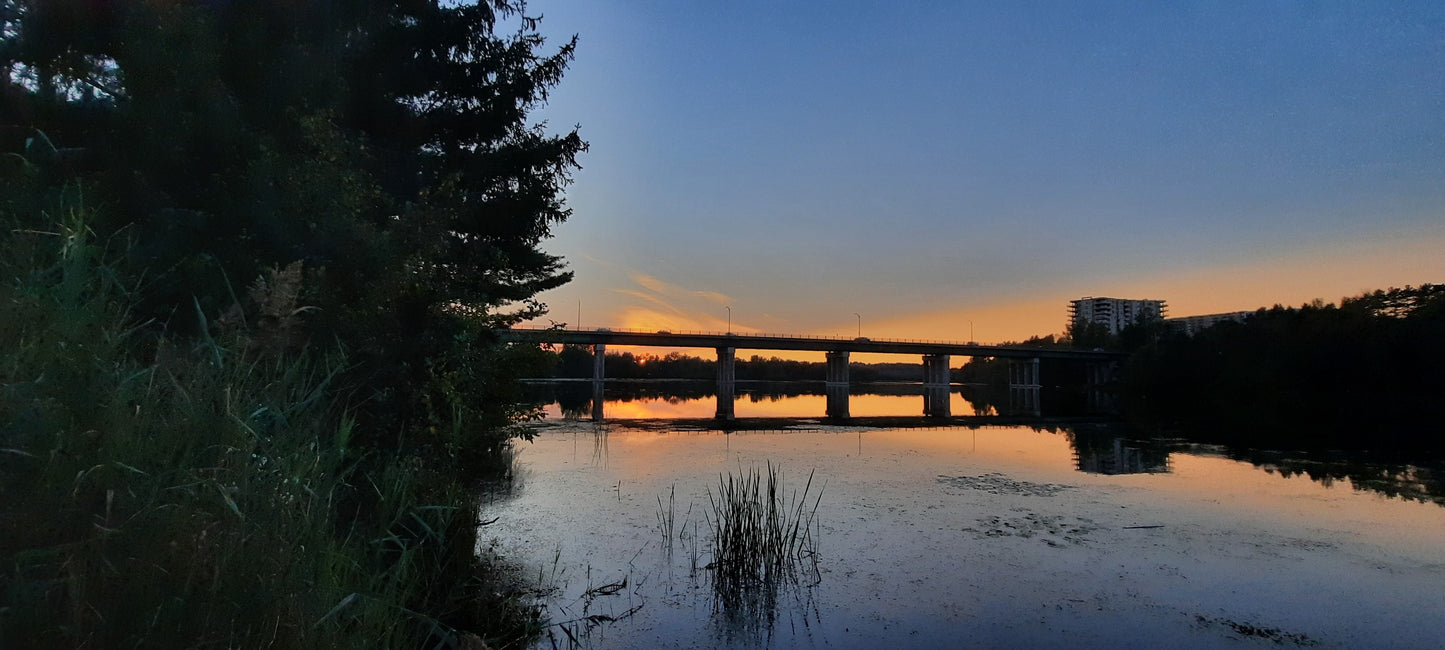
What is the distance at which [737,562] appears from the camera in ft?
33.1

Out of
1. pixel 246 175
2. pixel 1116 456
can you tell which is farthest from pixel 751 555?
pixel 1116 456

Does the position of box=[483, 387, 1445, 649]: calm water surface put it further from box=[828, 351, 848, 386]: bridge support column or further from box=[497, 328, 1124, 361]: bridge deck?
box=[828, 351, 848, 386]: bridge support column

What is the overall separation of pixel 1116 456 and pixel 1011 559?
16.8 m

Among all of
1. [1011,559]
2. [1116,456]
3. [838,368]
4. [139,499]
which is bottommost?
[1011,559]

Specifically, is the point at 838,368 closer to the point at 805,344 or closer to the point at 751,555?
the point at 805,344

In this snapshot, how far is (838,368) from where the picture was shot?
98500mm

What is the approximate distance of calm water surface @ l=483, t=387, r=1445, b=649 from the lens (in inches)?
318

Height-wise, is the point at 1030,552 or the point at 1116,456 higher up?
the point at 1116,456

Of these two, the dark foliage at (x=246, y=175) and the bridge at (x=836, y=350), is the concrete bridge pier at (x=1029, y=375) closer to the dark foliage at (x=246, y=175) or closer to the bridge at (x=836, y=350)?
the bridge at (x=836, y=350)

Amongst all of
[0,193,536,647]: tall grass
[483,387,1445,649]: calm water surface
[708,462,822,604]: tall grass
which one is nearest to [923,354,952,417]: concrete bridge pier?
[483,387,1445,649]: calm water surface

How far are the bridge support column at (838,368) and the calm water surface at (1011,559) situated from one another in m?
75.2

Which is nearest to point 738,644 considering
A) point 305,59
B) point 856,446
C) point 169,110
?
point 169,110

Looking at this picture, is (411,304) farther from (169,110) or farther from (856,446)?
(856,446)

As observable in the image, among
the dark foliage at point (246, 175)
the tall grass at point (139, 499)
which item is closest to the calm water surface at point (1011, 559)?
the dark foliage at point (246, 175)
